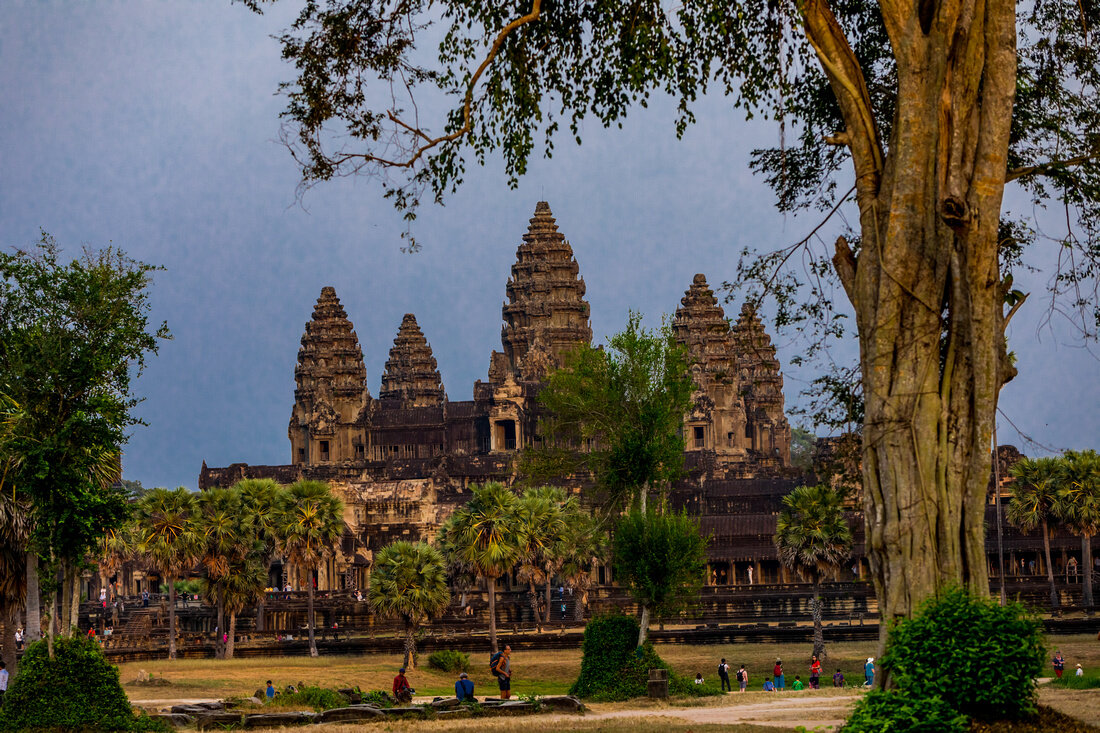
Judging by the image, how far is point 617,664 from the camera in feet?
90.4

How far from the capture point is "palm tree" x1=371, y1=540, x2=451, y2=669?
1738 inches

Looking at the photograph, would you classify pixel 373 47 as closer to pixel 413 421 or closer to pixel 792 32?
pixel 792 32

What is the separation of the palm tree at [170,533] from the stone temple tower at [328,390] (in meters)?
53.4

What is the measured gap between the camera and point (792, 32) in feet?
56.6


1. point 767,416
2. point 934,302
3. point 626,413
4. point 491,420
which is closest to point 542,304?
point 491,420

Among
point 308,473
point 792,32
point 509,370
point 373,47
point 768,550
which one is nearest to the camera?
point 373,47

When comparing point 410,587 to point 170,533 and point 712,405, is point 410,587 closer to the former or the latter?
point 170,533

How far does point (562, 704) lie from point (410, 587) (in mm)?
21542

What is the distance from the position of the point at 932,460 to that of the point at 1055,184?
5125 mm

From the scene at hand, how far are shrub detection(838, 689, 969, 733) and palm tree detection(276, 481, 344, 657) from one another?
125 ft

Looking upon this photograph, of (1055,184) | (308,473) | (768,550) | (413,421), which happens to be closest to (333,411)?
(413,421)

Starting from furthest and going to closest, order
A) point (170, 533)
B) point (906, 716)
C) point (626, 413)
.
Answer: point (170, 533) → point (626, 413) → point (906, 716)

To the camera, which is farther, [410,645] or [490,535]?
[490,535]

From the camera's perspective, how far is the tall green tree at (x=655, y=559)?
3095 cm
